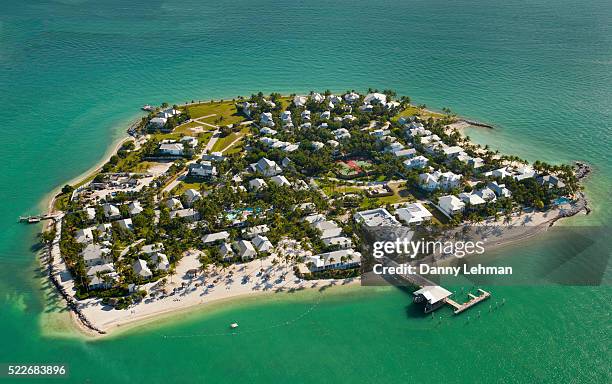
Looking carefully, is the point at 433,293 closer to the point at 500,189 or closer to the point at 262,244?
the point at 262,244

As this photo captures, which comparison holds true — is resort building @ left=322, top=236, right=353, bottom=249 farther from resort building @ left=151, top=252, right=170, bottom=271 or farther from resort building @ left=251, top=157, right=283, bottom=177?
resort building @ left=251, top=157, right=283, bottom=177

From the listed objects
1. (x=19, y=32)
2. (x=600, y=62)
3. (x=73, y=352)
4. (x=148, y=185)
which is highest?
(x=19, y=32)

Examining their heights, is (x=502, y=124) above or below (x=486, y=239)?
above

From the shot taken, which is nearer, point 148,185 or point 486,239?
point 486,239

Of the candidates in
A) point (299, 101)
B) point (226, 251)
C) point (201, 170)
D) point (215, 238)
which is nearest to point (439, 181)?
point (226, 251)

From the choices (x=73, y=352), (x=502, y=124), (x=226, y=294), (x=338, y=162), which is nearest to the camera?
(x=73, y=352)

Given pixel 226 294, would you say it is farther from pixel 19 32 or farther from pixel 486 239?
pixel 19 32

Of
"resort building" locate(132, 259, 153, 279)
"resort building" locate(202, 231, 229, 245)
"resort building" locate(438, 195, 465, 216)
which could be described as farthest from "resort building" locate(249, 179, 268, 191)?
"resort building" locate(438, 195, 465, 216)

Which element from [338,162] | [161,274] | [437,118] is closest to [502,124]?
[437,118]

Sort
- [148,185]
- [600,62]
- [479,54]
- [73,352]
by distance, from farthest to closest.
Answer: [479,54] < [600,62] < [148,185] < [73,352]
